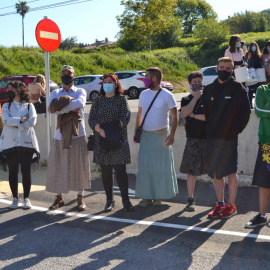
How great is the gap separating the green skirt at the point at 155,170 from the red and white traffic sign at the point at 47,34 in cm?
295

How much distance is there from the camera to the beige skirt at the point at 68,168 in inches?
252

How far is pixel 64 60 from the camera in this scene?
38.5 metres

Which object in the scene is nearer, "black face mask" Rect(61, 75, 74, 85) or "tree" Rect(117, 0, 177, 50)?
"black face mask" Rect(61, 75, 74, 85)

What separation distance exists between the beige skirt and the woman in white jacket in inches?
15.2

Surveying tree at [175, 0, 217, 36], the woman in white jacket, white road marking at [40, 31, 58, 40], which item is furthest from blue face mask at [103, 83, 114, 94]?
tree at [175, 0, 217, 36]

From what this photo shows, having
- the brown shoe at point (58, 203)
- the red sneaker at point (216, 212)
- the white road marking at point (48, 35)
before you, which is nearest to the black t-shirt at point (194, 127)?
the red sneaker at point (216, 212)

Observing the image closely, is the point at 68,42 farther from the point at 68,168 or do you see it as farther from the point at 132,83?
the point at 68,168

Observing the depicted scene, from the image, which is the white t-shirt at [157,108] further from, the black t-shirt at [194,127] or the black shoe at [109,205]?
the black shoe at [109,205]

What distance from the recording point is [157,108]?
20.4 ft

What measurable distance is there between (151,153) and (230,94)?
1.38m

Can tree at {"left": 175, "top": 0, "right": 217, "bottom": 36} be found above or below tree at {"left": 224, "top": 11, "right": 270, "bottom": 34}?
above

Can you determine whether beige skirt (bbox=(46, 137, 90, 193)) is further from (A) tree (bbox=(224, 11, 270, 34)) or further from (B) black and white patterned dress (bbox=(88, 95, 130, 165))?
(A) tree (bbox=(224, 11, 270, 34))

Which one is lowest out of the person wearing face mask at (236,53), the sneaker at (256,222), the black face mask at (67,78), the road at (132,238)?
the road at (132,238)

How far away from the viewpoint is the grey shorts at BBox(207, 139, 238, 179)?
567 centimetres
